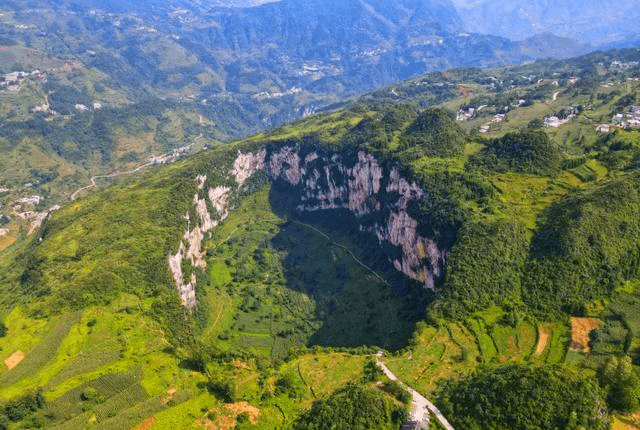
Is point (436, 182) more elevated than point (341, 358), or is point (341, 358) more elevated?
point (436, 182)

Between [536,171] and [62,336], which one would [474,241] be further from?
[62,336]

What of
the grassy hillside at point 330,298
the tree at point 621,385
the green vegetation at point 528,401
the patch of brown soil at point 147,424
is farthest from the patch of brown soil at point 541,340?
the patch of brown soil at point 147,424

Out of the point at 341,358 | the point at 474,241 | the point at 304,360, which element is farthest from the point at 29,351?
the point at 474,241

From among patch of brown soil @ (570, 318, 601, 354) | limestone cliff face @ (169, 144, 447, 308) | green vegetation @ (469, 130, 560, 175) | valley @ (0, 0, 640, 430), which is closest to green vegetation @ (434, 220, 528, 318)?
valley @ (0, 0, 640, 430)

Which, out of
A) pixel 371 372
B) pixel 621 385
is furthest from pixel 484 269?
pixel 621 385

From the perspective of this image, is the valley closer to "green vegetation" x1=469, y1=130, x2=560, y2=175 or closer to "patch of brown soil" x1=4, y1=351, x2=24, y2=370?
"patch of brown soil" x1=4, y1=351, x2=24, y2=370

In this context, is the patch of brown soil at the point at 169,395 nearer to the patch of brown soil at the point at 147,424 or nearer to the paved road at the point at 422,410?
the patch of brown soil at the point at 147,424

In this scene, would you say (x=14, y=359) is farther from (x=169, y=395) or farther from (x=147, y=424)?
(x=147, y=424)
